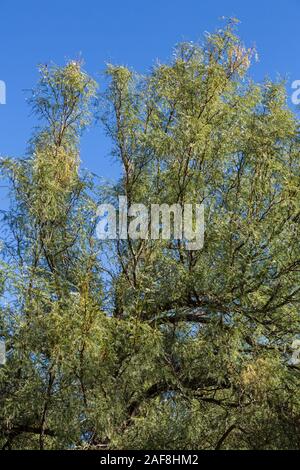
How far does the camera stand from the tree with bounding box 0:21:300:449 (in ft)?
19.8

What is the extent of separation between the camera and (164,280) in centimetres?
684

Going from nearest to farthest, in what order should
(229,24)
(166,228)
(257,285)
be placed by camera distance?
1. (257,285)
2. (166,228)
3. (229,24)

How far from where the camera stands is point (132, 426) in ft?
20.4

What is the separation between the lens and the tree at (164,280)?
604 cm

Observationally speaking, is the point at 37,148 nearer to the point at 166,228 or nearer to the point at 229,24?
the point at 166,228

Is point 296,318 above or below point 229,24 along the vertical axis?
below

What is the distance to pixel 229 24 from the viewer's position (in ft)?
24.8

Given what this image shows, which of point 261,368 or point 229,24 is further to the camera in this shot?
point 229,24

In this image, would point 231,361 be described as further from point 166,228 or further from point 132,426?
point 166,228

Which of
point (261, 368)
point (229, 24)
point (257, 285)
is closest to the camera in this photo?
point (261, 368)

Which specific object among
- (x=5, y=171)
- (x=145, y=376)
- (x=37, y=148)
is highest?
(x=37, y=148)

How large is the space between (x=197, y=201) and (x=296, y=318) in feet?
4.55

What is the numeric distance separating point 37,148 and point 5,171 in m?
1.01

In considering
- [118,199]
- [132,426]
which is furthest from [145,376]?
[118,199]
